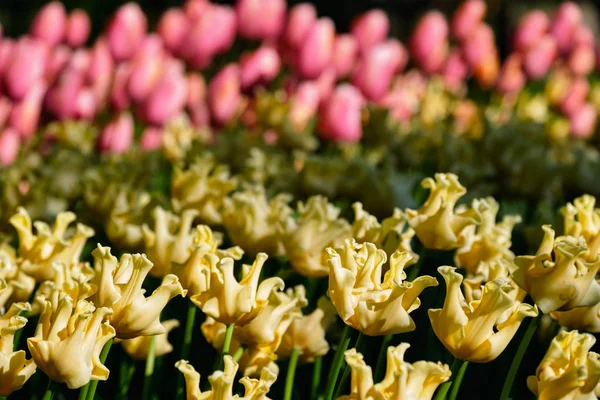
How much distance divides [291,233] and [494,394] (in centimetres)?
45

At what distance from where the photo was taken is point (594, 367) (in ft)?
3.64

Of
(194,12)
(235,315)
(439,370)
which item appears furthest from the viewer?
(194,12)

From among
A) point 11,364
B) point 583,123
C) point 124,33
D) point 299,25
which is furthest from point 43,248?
point 583,123

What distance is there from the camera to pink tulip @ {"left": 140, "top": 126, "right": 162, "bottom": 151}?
309 cm

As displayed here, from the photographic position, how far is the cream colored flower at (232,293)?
3.95 feet

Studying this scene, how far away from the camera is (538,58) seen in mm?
4387

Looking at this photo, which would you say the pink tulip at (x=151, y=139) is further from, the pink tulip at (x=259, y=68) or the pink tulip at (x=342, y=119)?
the pink tulip at (x=342, y=119)

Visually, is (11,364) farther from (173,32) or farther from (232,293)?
(173,32)

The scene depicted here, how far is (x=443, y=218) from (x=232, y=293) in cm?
39

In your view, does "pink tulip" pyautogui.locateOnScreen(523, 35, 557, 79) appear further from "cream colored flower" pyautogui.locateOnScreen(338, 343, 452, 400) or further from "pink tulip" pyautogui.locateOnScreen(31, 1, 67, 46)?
"cream colored flower" pyautogui.locateOnScreen(338, 343, 452, 400)

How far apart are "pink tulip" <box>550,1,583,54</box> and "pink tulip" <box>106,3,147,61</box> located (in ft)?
7.69

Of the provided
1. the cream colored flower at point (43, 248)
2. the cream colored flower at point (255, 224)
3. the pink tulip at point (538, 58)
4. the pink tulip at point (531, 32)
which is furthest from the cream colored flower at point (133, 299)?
the pink tulip at point (531, 32)

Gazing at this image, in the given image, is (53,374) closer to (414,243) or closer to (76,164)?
(414,243)

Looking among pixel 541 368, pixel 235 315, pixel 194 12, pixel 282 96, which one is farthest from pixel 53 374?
pixel 194 12
